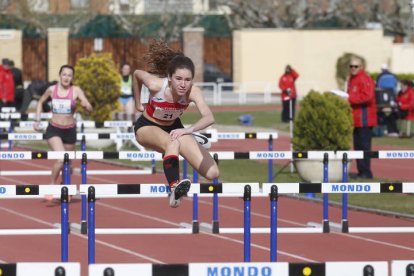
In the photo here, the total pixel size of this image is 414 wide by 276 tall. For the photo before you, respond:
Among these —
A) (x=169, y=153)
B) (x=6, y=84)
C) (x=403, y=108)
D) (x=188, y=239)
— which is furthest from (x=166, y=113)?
(x=6, y=84)

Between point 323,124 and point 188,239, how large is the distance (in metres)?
6.48

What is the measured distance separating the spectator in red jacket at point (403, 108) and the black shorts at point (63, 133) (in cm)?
1492

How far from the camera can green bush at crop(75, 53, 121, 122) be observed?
29953 mm

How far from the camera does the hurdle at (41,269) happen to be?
6.98 meters

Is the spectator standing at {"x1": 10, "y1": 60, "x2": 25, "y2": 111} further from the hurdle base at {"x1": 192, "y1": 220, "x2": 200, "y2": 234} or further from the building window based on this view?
the building window

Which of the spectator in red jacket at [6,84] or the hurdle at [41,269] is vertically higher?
the hurdle at [41,269]

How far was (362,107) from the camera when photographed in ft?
68.8

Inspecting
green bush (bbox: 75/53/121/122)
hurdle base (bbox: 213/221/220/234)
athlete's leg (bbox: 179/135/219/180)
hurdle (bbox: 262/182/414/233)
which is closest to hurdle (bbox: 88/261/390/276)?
hurdle (bbox: 262/182/414/233)

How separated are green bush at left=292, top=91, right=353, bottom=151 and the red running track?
1962 mm

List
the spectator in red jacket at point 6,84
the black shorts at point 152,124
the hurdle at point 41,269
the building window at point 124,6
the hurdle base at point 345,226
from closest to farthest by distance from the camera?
1. the hurdle at point 41,269
2. the black shorts at point 152,124
3. the hurdle base at point 345,226
4. the spectator in red jacket at point 6,84
5. the building window at point 124,6

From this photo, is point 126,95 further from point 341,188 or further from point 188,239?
point 341,188

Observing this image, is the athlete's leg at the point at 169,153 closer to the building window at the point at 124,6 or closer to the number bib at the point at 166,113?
the number bib at the point at 166,113

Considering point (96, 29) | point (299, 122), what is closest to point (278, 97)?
point (96, 29)

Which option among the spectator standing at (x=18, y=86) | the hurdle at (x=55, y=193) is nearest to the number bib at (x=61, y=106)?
the hurdle at (x=55, y=193)
